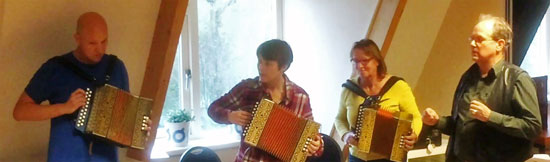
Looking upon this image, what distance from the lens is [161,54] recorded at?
9.12ft

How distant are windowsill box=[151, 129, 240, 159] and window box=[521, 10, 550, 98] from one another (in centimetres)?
244

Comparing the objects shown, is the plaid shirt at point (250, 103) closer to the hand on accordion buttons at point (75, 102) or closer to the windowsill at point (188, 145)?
the hand on accordion buttons at point (75, 102)

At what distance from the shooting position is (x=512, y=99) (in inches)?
88.7

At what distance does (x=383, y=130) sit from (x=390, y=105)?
0.14 m

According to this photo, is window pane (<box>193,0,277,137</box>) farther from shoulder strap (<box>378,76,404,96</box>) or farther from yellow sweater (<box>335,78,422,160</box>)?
shoulder strap (<box>378,76,404,96</box>)

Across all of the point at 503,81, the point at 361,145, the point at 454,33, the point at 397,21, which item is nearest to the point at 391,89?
the point at 361,145

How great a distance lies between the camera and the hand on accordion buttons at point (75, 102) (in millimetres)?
2205

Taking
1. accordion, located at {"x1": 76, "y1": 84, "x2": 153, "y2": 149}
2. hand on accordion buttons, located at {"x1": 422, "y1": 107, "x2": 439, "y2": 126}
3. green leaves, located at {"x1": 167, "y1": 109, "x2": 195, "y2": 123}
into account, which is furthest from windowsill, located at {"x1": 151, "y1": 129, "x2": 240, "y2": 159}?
hand on accordion buttons, located at {"x1": 422, "y1": 107, "x2": 439, "y2": 126}

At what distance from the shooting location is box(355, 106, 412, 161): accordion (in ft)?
8.52

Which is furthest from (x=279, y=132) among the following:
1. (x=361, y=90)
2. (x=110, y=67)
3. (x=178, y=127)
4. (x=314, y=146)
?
(x=178, y=127)

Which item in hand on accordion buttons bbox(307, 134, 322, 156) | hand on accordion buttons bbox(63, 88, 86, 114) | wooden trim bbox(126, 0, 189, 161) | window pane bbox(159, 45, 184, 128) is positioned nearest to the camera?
hand on accordion buttons bbox(63, 88, 86, 114)

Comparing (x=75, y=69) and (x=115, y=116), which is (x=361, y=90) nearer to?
(x=115, y=116)

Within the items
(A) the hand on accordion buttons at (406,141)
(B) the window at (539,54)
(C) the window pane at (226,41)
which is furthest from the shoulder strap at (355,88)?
(B) the window at (539,54)

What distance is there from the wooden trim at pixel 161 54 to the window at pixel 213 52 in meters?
0.53
